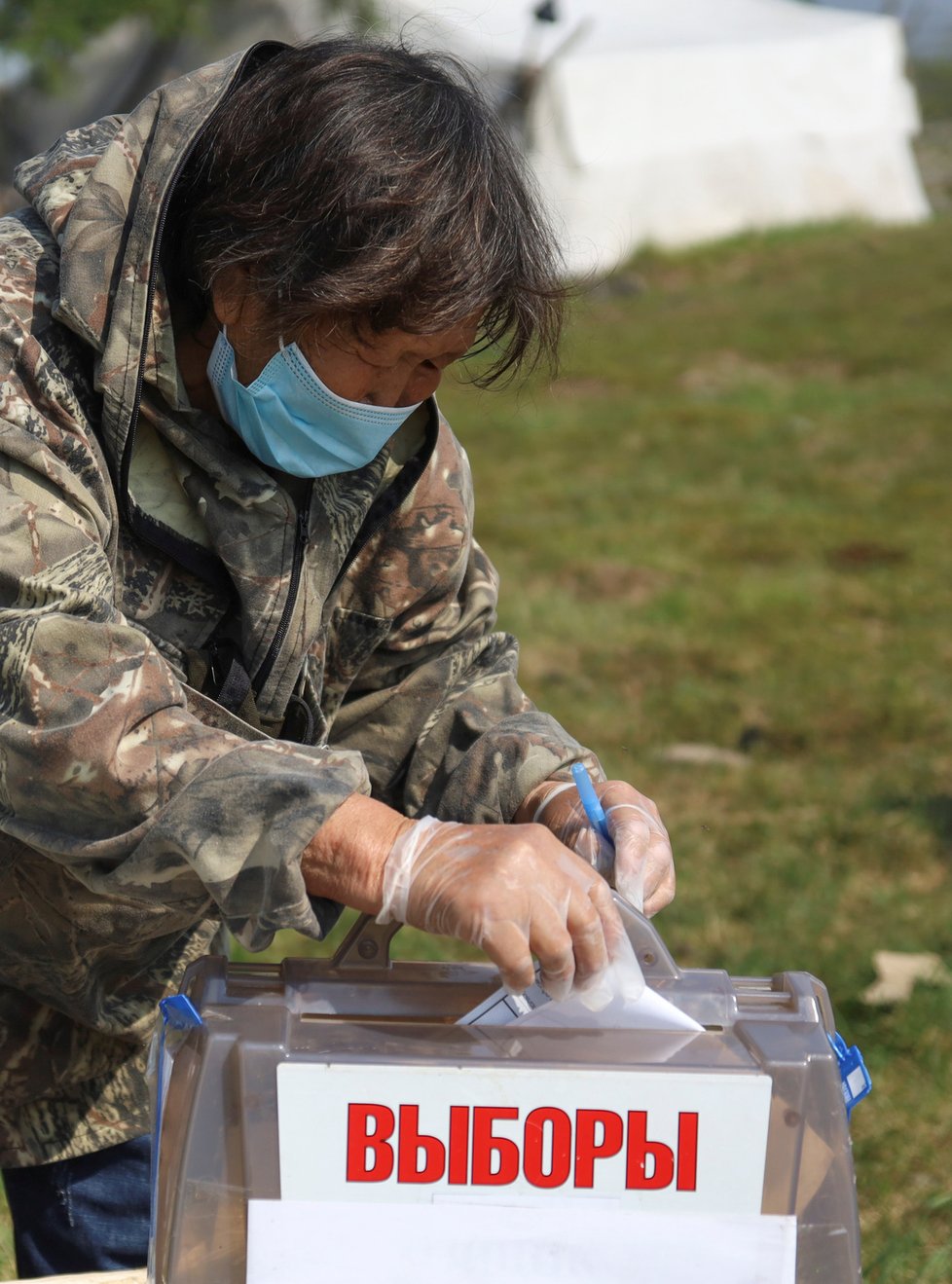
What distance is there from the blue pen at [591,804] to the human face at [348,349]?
0.45 meters

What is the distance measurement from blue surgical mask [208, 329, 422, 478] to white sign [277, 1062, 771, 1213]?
0.64 metres

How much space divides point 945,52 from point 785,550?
21329 millimetres

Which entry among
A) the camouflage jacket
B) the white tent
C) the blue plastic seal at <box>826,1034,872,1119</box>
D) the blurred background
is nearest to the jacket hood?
the camouflage jacket

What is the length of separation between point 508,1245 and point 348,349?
86cm

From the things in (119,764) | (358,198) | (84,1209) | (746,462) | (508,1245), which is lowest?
(746,462)

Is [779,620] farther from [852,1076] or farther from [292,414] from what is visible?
[852,1076]

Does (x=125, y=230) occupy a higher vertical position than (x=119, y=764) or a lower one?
higher

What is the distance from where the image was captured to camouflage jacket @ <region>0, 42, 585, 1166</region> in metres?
1.25

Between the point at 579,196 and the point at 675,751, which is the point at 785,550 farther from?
the point at 579,196

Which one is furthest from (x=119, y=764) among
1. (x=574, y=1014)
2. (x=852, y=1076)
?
(x=852, y=1076)

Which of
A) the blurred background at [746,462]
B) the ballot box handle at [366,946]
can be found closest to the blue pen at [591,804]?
the ballot box handle at [366,946]

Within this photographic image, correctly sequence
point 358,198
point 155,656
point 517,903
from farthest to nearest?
point 358,198 < point 155,656 < point 517,903

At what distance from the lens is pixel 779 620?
5875 millimetres

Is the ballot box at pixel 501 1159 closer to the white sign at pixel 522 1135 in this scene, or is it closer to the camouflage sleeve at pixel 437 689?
the white sign at pixel 522 1135
